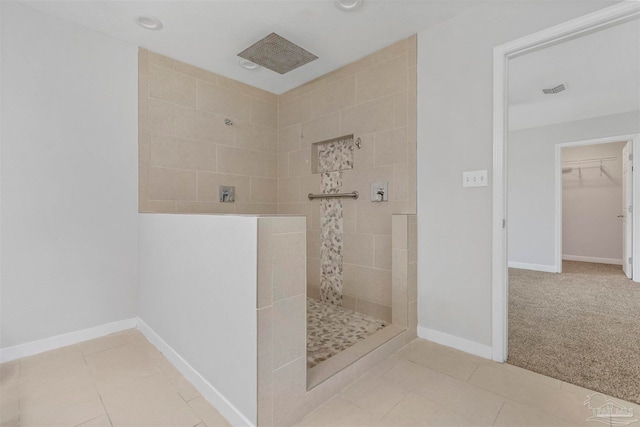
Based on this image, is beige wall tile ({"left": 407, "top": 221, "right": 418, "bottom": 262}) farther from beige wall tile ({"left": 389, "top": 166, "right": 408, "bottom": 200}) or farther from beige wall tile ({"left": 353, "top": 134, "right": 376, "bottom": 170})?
beige wall tile ({"left": 353, "top": 134, "right": 376, "bottom": 170})

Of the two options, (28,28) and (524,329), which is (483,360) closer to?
(524,329)

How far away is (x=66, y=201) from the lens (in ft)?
6.84

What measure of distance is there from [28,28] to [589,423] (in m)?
3.96

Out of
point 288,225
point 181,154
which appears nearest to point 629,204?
point 288,225

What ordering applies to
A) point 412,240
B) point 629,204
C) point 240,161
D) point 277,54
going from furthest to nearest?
point 629,204
point 240,161
point 277,54
point 412,240

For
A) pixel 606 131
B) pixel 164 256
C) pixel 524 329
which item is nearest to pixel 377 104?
pixel 164 256

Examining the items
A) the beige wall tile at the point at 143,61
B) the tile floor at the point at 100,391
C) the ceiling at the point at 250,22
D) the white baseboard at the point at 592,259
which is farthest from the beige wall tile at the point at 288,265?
the white baseboard at the point at 592,259

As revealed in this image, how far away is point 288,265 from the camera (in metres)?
1.29

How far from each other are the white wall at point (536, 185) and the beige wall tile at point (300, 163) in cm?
386

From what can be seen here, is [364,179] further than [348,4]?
Yes

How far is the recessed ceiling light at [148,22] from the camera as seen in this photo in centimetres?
204

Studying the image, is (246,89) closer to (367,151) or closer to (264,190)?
(264,190)

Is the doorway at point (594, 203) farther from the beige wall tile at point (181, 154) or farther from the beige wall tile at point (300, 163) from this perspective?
the beige wall tile at point (181, 154)

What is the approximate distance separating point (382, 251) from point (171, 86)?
2.39 metres
